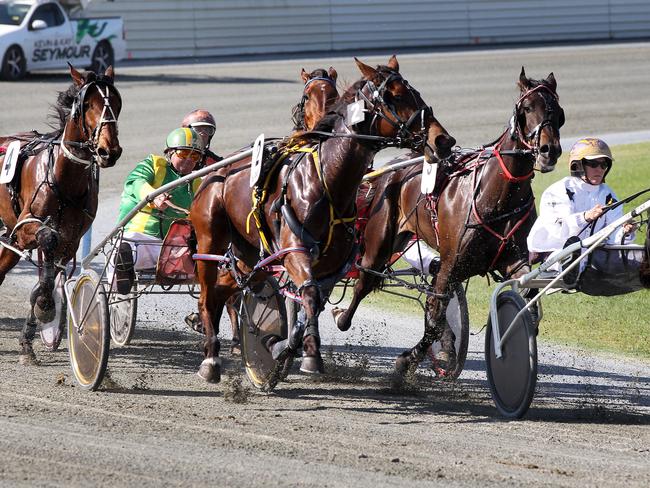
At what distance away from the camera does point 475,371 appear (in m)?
8.56

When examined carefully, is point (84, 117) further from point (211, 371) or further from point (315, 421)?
point (315, 421)

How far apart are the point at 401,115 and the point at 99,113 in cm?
207

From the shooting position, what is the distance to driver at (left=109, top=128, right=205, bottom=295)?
855cm

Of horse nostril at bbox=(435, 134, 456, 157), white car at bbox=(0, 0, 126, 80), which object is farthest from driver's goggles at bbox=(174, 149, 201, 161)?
white car at bbox=(0, 0, 126, 80)

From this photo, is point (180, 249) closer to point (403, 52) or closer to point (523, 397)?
point (523, 397)

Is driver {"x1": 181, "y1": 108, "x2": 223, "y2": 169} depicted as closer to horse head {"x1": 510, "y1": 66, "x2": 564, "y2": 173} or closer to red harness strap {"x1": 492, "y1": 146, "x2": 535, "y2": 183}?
red harness strap {"x1": 492, "y1": 146, "x2": 535, "y2": 183}

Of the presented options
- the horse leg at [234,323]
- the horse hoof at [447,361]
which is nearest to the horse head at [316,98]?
the horse leg at [234,323]

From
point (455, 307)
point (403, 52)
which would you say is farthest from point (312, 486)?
point (403, 52)

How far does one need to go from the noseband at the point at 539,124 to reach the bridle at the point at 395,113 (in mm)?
579

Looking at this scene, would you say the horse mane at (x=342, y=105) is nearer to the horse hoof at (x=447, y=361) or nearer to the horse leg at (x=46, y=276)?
the horse hoof at (x=447, y=361)

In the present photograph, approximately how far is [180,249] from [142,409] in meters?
1.86

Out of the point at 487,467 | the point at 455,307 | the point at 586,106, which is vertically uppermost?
the point at 586,106

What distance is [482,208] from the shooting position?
7.28 meters

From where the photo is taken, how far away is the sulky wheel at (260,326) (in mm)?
7586
